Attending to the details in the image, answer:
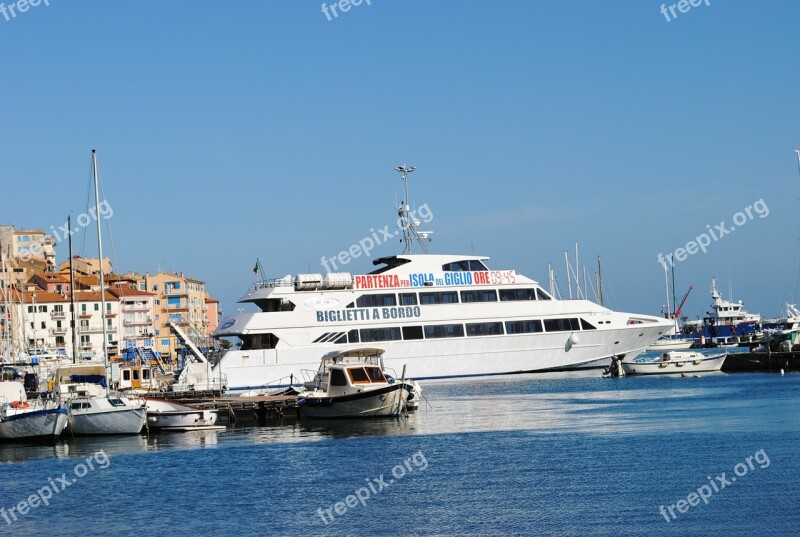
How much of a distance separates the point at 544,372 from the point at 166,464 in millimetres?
33229

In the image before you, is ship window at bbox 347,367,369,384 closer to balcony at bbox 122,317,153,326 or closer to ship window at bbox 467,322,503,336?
ship window at bbox 467,322,503,336

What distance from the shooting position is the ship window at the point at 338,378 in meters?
41.1

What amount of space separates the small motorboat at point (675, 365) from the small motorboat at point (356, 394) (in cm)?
2328

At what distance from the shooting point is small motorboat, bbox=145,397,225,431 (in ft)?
127

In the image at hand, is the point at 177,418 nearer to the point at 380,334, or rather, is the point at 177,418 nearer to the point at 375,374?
the point at 375,374

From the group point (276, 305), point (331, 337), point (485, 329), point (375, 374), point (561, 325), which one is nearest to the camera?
point (375, 374)

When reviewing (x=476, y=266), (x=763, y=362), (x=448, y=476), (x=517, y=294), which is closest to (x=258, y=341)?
(x=476, y=266)

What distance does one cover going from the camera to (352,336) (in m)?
56.2

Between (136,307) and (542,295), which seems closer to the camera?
(542,295)

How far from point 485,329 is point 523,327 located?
2221 millimetres

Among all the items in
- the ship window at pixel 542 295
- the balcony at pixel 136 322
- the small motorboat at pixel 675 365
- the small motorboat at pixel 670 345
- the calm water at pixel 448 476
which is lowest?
the calm water at pixel 448 476

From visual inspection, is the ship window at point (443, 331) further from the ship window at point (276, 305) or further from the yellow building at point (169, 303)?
the yellow building at point (169, 303)

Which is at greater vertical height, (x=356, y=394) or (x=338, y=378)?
(x=338, y=378)

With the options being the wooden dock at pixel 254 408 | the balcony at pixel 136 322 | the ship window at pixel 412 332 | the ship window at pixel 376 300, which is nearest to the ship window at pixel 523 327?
the ship window at pixel 412 332
